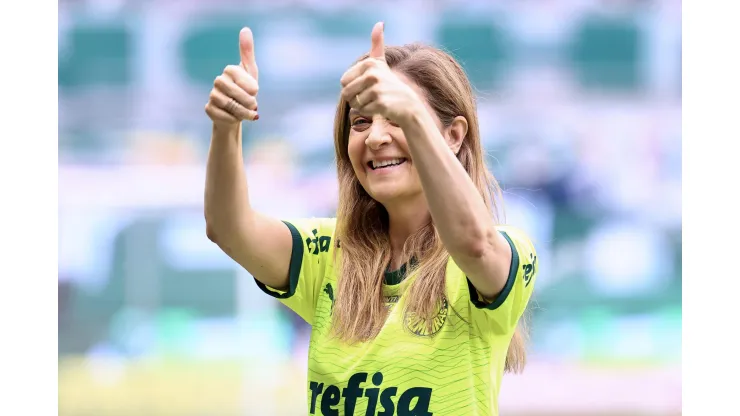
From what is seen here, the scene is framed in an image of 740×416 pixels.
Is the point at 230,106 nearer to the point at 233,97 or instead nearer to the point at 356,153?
the point at 233,97

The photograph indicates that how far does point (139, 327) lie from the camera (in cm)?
433

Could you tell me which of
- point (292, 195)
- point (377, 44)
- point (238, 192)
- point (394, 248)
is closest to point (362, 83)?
point (377, 44)

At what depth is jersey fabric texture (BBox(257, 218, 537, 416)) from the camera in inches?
62.7

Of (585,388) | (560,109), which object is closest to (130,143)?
(560,109)

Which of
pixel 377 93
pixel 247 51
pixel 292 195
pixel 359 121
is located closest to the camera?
pixel 377 93

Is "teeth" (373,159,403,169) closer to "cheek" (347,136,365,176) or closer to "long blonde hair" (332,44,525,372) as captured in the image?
"cheek" (347,136,365,176)

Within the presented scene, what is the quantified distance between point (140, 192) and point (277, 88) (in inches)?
35.1

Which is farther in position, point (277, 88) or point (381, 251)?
point (277, 88)

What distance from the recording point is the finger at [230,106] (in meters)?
1.58

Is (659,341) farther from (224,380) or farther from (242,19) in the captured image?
(242,19)

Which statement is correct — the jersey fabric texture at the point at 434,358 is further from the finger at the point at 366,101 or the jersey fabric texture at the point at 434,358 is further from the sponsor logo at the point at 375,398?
the finger at the point at 366,101

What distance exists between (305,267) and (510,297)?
47cm

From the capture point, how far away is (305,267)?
71.9 inches

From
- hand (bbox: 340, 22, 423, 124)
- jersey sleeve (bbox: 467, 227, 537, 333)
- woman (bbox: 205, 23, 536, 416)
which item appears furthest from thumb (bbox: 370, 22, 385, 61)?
jersey sleeve (bbox: 467, 227, 537, 333)
